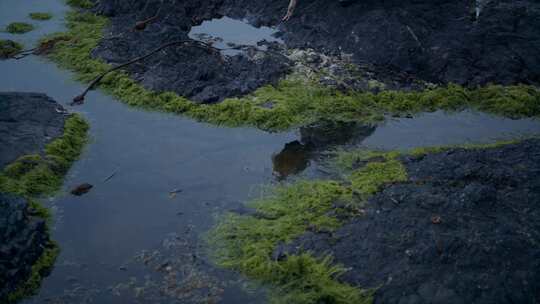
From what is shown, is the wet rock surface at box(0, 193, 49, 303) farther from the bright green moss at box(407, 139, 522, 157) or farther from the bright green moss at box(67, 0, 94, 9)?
the bright green moss at box(67, 0, 94, 9)

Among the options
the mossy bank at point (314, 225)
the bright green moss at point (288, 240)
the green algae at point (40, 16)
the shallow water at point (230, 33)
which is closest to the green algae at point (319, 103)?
the mossy bank at point (314, 225)

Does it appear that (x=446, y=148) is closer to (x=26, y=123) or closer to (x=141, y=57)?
(x=141, y=57)

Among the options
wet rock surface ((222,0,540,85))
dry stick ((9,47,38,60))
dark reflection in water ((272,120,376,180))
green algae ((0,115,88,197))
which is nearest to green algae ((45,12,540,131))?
dark reflection in water ((272,120,376,180))

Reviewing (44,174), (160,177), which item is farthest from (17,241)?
(160,177)

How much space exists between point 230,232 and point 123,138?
2.52 metres

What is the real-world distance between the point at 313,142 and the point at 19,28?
6364mm

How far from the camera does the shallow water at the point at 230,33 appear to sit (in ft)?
31.5

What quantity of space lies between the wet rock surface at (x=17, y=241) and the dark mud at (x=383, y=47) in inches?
126

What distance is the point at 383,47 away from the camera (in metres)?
8.86

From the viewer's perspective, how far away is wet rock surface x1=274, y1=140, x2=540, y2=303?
4.57m

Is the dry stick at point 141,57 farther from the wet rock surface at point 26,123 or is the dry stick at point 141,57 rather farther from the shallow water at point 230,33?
the wet rock surface at point 26,123

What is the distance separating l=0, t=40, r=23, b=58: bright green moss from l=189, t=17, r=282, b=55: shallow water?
9.43 ft

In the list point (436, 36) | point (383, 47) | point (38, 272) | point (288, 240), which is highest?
point (436, 36)

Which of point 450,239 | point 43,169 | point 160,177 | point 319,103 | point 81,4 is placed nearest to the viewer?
point 450,239
